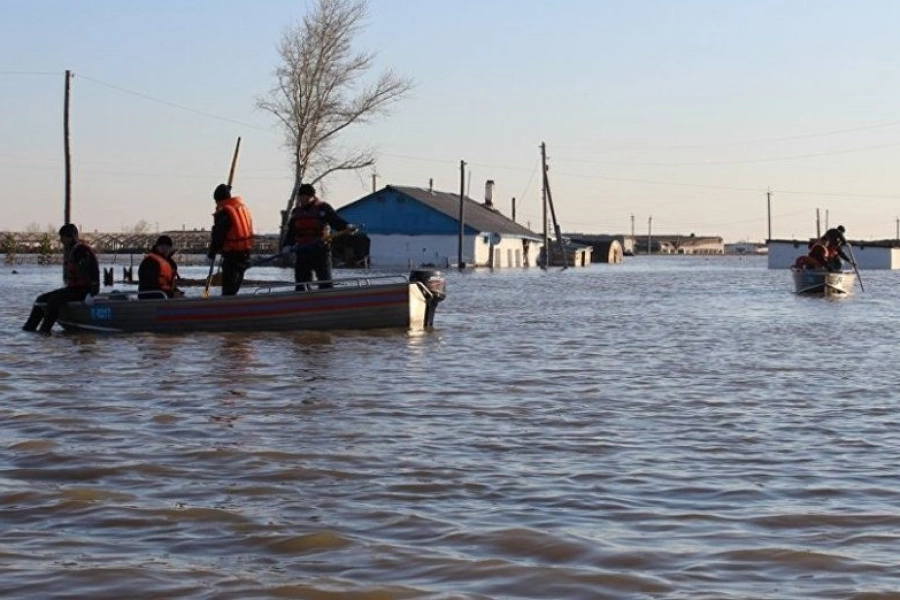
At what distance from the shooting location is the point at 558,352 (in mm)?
16797

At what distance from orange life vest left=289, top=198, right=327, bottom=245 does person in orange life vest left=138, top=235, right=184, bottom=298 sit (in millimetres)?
1624

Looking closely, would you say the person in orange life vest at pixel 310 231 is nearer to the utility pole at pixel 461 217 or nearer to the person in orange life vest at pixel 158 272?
the person in orange life vest at pixel 158 272

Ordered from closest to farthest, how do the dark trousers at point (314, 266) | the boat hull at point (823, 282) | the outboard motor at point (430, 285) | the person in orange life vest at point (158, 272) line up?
1. the person in orange life vest at point (158, 272)
2. the dark trousers at point (314, 266)
3. the outboard motor at point (430, 285)
4. the boat hull at point (823, 282)

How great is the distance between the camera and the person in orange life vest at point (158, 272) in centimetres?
1864

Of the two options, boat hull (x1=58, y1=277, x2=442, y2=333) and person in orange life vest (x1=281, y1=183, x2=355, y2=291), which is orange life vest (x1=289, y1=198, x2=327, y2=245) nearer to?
person in orange life vest (x1=281, y1=183, x2=355, y2=291)

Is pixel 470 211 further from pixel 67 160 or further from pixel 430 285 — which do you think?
pixel 430 285

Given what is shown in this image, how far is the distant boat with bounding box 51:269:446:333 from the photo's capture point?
18.4 metres

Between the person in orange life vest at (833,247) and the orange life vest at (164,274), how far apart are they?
1960cm

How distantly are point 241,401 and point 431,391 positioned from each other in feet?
5.54

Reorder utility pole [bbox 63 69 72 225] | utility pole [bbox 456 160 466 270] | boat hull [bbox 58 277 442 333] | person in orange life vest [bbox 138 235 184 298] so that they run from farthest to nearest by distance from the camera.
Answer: utility pole [bbox 456 160 466 270] < utility pole [bbox 63 69 72 225] < person in orange life vest [bbox 138 235 184 298] < boat hull [bbox 58 277 442 333]

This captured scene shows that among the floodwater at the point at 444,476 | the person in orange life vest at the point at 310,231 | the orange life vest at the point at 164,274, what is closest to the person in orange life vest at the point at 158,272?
the orange life vest at the point at 164,274

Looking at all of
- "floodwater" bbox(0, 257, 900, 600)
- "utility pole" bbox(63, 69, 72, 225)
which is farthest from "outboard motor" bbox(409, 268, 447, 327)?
"utility pole" bbox(63, 69, 72, 225)

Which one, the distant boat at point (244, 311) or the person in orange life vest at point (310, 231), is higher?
the person in orange life vest at point (310, 231)

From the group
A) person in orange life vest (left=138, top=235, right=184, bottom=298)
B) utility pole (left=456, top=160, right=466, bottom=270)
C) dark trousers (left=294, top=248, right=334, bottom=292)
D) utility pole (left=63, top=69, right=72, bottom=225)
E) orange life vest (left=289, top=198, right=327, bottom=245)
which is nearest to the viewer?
person in orange life vest (left=138, top=235, right=184, bottom=298)
